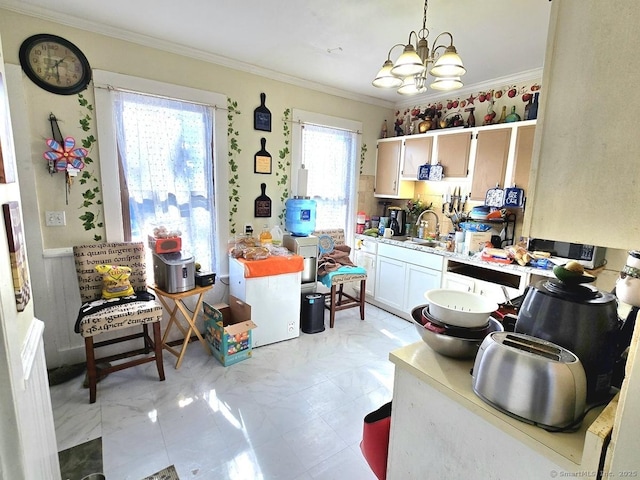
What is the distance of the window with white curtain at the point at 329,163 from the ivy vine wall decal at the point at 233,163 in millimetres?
658

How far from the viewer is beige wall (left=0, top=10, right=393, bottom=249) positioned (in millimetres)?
2225

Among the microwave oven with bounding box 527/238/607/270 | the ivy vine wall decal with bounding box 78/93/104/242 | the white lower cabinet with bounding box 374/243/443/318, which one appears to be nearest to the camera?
the ivy vine wall decal with bounding box 78/93/104/242

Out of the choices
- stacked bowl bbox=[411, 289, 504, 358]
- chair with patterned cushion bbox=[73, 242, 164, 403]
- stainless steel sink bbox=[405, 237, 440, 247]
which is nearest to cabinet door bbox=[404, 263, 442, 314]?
stainless steel sink bbox=[405, 237, 440, 247]

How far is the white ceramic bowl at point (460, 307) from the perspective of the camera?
44.5 inches

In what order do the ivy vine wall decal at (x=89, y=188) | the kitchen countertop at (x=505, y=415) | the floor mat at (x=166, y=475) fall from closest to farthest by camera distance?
the kitchen countertop at (x=505, y=415) → the floor mat at (x=166, y=475) → the ivy vine wall decal at (x=89, y=188)

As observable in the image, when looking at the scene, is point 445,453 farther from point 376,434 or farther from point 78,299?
point 78,299

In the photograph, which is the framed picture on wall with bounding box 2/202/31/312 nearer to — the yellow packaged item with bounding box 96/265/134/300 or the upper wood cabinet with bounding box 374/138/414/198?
the yellow packaged item with bounding box 96/265/134/300

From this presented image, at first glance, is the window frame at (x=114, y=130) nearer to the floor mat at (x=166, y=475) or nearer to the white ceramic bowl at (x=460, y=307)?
the floor mat at (x=166, y=475)

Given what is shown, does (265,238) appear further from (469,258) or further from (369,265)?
(469,258)

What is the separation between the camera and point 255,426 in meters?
2.00

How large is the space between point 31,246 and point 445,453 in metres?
2.88

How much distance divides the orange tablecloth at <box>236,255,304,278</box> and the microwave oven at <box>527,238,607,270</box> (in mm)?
2015

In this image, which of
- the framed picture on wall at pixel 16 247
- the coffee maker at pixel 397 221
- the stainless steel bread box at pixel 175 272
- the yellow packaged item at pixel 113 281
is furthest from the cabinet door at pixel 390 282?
the framed picture on wall at pixel 16 247

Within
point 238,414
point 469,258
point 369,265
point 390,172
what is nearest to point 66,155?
point 238,414
